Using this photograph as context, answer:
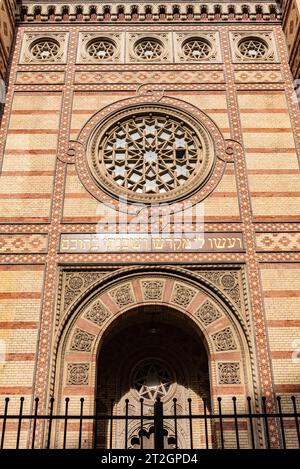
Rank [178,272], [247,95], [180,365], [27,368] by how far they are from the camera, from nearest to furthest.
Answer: [27,368], [178,272], [180,365], [247,95]

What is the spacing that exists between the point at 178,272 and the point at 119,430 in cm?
285

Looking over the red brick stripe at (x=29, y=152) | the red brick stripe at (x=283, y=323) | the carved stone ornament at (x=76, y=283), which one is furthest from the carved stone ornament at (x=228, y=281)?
the red brick stripe at (x=29, y=152)

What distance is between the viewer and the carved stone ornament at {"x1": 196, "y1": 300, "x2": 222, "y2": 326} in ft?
28.5

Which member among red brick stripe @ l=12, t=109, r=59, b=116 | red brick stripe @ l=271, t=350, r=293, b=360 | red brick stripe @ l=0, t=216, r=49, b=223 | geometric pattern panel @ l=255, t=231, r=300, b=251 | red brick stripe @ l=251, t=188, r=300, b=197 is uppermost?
red brick stripe @ l=12, t=109, r=59, b=116

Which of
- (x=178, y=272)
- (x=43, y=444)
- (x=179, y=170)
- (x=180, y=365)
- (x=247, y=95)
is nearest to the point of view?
(x=43, y=444)

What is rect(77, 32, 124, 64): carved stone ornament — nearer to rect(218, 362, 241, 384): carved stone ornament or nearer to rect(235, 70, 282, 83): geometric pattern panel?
rect(235, 70, 282, 83): geometric pattern panel

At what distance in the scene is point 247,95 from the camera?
1105 cm

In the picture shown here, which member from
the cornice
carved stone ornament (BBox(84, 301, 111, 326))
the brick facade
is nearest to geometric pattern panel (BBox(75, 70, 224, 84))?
the brick facade

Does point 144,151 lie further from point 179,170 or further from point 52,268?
point 52,268

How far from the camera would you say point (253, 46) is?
11977 mm

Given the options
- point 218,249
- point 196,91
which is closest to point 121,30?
point 196,91

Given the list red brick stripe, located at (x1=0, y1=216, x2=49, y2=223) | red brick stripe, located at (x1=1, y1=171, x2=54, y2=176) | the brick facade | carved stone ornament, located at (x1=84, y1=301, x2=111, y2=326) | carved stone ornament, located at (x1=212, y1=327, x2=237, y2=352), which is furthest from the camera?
red brick stripe, located at (x1=1, y1=171, x2=54, y2=176)

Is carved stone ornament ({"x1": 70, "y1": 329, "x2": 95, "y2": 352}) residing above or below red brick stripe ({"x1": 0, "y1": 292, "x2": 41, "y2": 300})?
below

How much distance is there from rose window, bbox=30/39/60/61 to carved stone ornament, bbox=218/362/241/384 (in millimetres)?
7551
